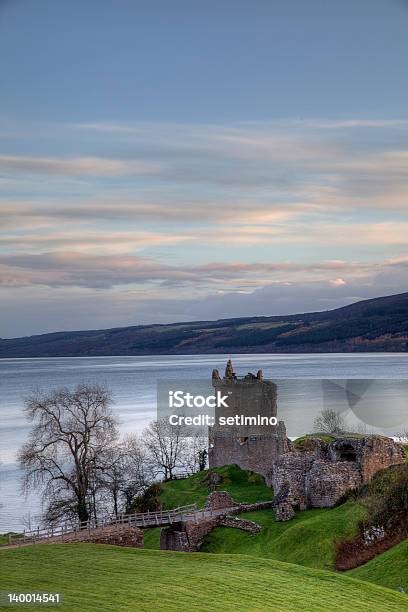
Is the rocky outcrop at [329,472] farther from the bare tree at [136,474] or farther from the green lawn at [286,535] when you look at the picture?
the bare tree at [136,474]

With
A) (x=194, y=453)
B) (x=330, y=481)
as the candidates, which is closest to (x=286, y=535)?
(x=330, y=481)

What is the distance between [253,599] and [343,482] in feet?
55.4

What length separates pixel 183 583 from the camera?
76.5ft

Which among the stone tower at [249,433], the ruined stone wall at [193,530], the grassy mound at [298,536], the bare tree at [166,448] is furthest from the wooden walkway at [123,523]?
the bare tree at [166,448]

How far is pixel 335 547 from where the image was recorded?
106 feet

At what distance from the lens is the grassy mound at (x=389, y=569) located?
26344mm

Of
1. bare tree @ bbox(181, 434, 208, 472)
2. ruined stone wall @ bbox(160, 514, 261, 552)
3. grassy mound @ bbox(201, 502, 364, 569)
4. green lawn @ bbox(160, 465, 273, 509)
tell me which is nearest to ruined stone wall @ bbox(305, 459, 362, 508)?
grassy mound @ bbox(201, 502, 364, 569)

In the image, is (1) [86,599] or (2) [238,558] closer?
(1) [86,599]

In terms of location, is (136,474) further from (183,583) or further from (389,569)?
(183,583)

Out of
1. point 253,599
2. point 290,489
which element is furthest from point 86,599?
point 290,489

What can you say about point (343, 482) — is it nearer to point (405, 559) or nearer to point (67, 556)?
point (405, 559)

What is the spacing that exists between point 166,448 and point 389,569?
50330 millimetres

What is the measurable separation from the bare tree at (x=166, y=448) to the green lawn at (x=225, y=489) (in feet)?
50.7

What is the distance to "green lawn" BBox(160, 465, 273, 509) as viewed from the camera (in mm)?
45000
